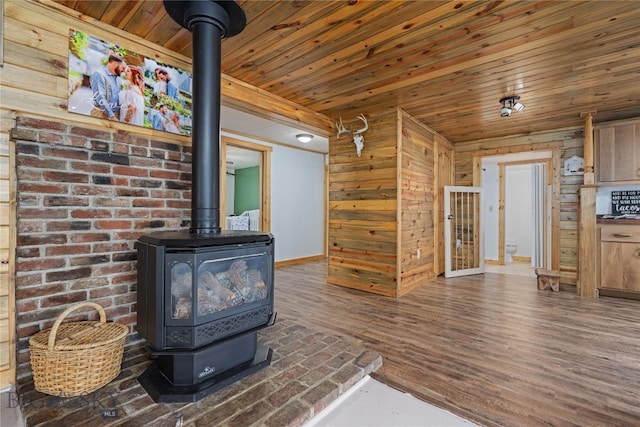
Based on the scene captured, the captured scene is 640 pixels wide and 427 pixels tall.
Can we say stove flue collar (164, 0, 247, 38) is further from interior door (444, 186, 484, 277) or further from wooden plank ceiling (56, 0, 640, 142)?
interior door (444, 186, 484, 277)

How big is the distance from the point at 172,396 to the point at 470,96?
3.55 m

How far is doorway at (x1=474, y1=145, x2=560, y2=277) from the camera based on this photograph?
4410 millimetres

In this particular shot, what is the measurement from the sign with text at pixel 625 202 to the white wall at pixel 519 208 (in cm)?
240

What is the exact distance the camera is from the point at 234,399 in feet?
4.72

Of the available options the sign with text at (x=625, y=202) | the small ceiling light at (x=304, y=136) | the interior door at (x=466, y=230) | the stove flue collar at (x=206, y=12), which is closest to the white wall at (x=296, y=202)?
the small ceiling light at (x=304, y=136)

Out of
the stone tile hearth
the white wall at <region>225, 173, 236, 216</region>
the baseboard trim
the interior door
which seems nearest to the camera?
the stone tile hearth

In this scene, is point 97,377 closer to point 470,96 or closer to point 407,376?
point 407,376

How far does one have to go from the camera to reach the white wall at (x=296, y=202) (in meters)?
5.36

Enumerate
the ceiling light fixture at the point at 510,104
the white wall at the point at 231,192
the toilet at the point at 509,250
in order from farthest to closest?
the white wall at the point at 231,192, the toilet at the point at 509,250, the ceiling light fixture at the point at 510,104

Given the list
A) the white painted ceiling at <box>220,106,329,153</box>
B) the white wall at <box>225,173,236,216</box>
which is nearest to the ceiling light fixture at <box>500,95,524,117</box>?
the white painted ceiling at <box>220,106,329,153</box>

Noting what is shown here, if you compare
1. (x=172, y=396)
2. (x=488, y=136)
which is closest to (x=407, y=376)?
(x=172, y=396)

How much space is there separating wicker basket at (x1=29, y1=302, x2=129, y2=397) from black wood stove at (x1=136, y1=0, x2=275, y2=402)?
0.18 meters

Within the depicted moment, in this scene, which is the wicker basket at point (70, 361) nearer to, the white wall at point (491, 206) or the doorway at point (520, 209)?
the doorway at point (520, 209)

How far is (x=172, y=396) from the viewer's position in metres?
1.41
